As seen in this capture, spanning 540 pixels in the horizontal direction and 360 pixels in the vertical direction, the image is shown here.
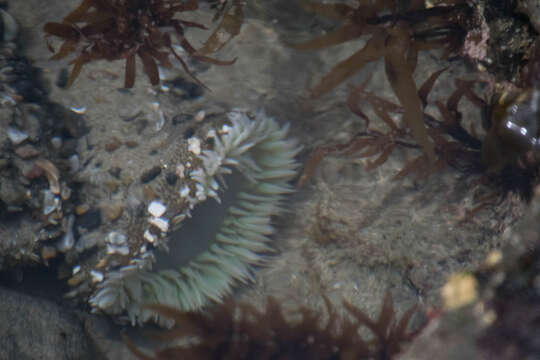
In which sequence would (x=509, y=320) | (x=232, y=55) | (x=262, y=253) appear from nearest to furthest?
1. (x=509, y=320)
2. (x=262, y=253)
3. (x=232, y=55)

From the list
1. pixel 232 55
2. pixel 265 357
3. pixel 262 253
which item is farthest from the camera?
pixel 232 55

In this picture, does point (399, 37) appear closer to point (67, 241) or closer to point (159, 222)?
point (159, 222)

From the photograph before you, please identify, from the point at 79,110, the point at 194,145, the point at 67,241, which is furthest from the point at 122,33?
the point at 67,241

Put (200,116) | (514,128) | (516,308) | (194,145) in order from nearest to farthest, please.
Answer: (516,308) < (514,128) < (194,145) < (200,116)

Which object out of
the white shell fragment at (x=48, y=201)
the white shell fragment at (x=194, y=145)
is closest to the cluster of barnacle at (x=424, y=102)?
the white shell fragment at (x=194, y=145)

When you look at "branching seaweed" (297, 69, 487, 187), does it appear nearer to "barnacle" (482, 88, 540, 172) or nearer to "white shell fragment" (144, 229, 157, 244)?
"barnacle" (482, 88, 540, 172)

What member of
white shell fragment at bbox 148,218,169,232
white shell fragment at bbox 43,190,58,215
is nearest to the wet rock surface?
white shell fragment at bbox 43,190,58,215

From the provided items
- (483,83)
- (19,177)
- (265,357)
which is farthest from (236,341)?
(483,83)

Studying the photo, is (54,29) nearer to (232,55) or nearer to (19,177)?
(19,177)
